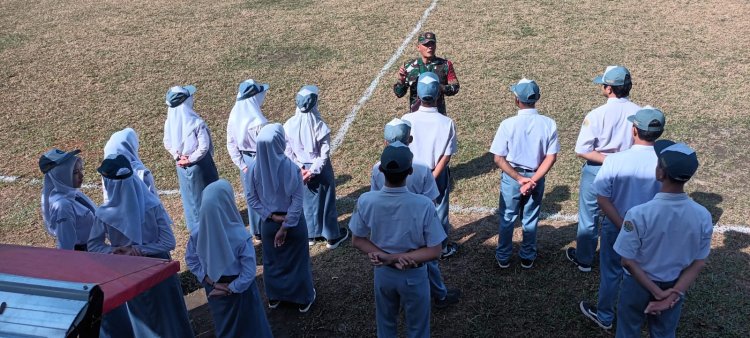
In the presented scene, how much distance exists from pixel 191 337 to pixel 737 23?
12.7m

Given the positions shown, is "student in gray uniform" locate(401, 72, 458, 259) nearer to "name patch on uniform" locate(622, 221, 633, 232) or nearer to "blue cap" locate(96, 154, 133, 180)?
"name patch on uniform" locate(622, 221, 633, 232)

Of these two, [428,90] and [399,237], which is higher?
[428,90]

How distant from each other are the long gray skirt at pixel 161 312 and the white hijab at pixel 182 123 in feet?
7.71

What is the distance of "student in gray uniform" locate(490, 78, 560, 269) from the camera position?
5824mm

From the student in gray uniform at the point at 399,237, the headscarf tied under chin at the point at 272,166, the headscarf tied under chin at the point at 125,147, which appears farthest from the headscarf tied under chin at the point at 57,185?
the student in gray uniform at the point at 399,237

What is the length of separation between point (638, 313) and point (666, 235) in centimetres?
68

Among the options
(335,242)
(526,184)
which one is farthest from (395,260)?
(335,242)

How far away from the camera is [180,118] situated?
6.88 meters

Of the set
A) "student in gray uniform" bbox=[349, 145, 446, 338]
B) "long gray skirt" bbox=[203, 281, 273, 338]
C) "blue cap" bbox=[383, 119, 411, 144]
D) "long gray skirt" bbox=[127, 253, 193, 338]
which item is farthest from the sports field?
"blue cap" bbox=[383, 119, 411, 144]

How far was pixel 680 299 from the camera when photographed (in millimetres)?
4242

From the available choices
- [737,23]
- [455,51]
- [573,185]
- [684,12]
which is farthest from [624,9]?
[573,185]

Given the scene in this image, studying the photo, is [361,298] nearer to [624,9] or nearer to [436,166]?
[436,166]

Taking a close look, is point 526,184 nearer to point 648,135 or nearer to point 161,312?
point 648,135

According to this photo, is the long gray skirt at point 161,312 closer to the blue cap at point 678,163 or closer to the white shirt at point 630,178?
the white shirt at point 630,178
